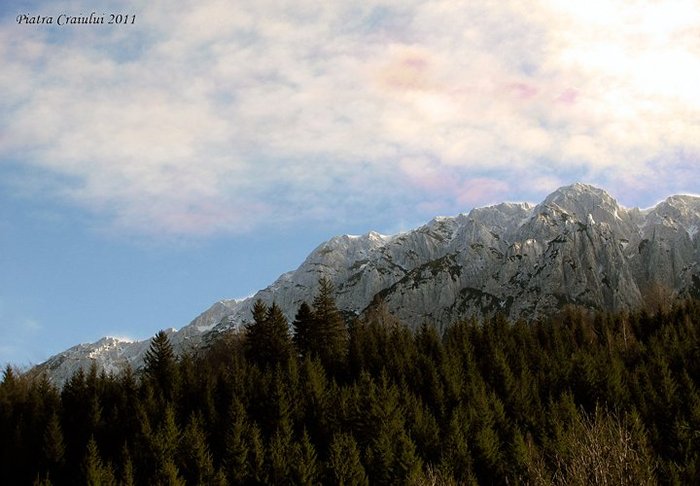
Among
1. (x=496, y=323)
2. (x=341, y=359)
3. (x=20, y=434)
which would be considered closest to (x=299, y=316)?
(x=341, y=359)

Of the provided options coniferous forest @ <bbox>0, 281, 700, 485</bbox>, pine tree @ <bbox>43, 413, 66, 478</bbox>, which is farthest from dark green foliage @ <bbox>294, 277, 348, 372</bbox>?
pine tree @ <bbox>43, 413, 66, 478</bbox>

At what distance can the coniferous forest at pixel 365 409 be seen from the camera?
64750 millimetres

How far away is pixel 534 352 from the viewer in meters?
103

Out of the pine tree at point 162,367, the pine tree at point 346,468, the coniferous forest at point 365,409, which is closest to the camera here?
the pine tree at point 346,468

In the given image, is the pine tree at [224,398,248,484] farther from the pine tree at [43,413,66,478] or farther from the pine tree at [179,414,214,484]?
the pine tree at [43,413,66,478]

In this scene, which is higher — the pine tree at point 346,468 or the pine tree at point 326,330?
the pine tree at point 326,330

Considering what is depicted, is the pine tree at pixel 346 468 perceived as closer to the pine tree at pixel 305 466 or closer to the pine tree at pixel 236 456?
the pine tree at pixel 305 466

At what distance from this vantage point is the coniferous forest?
212ft

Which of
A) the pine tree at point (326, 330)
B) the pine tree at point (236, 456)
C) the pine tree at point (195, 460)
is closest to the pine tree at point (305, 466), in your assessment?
the pine tree at point (236, 456)

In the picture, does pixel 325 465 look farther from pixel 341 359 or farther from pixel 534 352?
pixel 534 352

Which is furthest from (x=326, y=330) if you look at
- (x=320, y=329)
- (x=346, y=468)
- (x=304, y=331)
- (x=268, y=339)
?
(x=346, y=468)

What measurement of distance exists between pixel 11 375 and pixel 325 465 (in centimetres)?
7417

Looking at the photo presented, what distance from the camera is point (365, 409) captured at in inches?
3054

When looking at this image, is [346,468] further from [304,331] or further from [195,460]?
[304,331]
